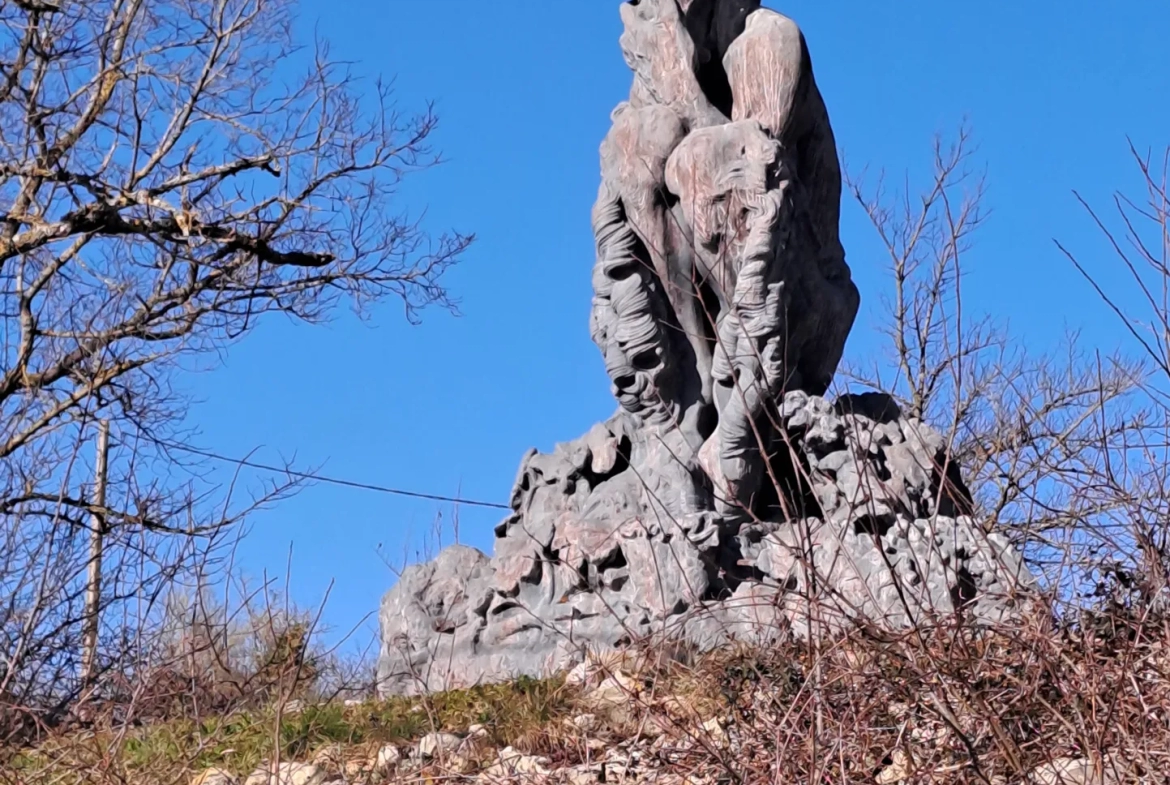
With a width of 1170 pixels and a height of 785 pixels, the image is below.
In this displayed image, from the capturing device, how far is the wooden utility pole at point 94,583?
21.1 ft

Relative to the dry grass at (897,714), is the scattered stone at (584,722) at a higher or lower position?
higher

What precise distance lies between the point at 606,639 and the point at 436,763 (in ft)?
5.14

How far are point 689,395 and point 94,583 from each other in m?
2.82

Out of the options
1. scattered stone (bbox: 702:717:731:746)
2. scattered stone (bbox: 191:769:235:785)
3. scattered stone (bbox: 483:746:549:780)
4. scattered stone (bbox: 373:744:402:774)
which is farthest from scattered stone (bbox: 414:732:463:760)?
scattered stone (bbox: 702:717:731:746)

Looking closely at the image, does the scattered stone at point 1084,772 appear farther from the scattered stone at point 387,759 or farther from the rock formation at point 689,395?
the scattered stone at point 387,759

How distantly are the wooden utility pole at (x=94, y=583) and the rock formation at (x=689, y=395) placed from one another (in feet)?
4.43

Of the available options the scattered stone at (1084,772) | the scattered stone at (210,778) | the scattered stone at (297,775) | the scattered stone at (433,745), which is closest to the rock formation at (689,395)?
the scattered stone at (433,745)

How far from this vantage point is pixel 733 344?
7043mm

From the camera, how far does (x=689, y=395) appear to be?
295 inches

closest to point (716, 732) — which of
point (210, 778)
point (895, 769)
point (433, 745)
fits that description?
point (895, 769)

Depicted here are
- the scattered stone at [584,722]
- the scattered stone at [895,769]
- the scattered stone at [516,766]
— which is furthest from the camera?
the scattered stone at [584,722]

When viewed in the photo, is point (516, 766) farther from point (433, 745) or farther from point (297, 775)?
point (297, 775)

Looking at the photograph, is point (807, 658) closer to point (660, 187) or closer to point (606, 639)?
point (606, 639)

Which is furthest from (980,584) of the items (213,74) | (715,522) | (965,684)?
(213,74)
